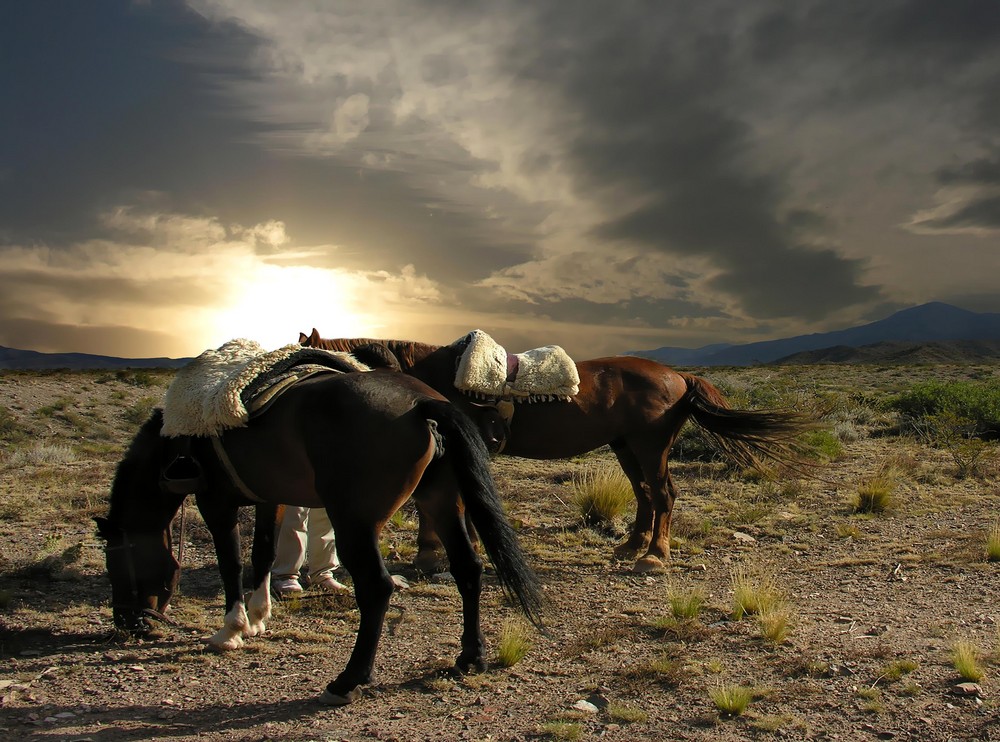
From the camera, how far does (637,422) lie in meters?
7.13

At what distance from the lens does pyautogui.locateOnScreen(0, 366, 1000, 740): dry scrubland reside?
382 centimetres

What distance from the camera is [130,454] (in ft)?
16.9

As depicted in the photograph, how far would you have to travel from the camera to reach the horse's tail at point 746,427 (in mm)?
7512

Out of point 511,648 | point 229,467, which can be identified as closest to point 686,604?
point 511,648

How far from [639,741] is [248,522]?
19.3ft

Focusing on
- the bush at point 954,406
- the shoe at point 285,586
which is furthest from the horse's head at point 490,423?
the bush at point 954,406

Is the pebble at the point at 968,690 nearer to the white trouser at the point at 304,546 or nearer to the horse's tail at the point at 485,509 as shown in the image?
the horse's tail at the point at 485,509

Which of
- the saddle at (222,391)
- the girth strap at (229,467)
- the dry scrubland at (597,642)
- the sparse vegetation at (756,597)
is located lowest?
the dry scrubland at (597,642)

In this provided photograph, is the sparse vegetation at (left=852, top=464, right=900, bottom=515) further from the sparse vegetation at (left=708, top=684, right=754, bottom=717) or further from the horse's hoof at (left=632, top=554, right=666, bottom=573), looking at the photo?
the sparse vegetation at (left=708, top=684, right=754, bottom=717)

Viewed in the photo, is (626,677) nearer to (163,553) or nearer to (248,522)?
(163,553)

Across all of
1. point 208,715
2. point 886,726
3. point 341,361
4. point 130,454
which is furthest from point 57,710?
point 886,726

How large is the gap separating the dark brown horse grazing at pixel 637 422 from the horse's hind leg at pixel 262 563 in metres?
1.68

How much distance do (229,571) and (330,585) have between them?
4.56 feet

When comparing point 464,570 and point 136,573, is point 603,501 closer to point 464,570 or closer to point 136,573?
point 464,570
